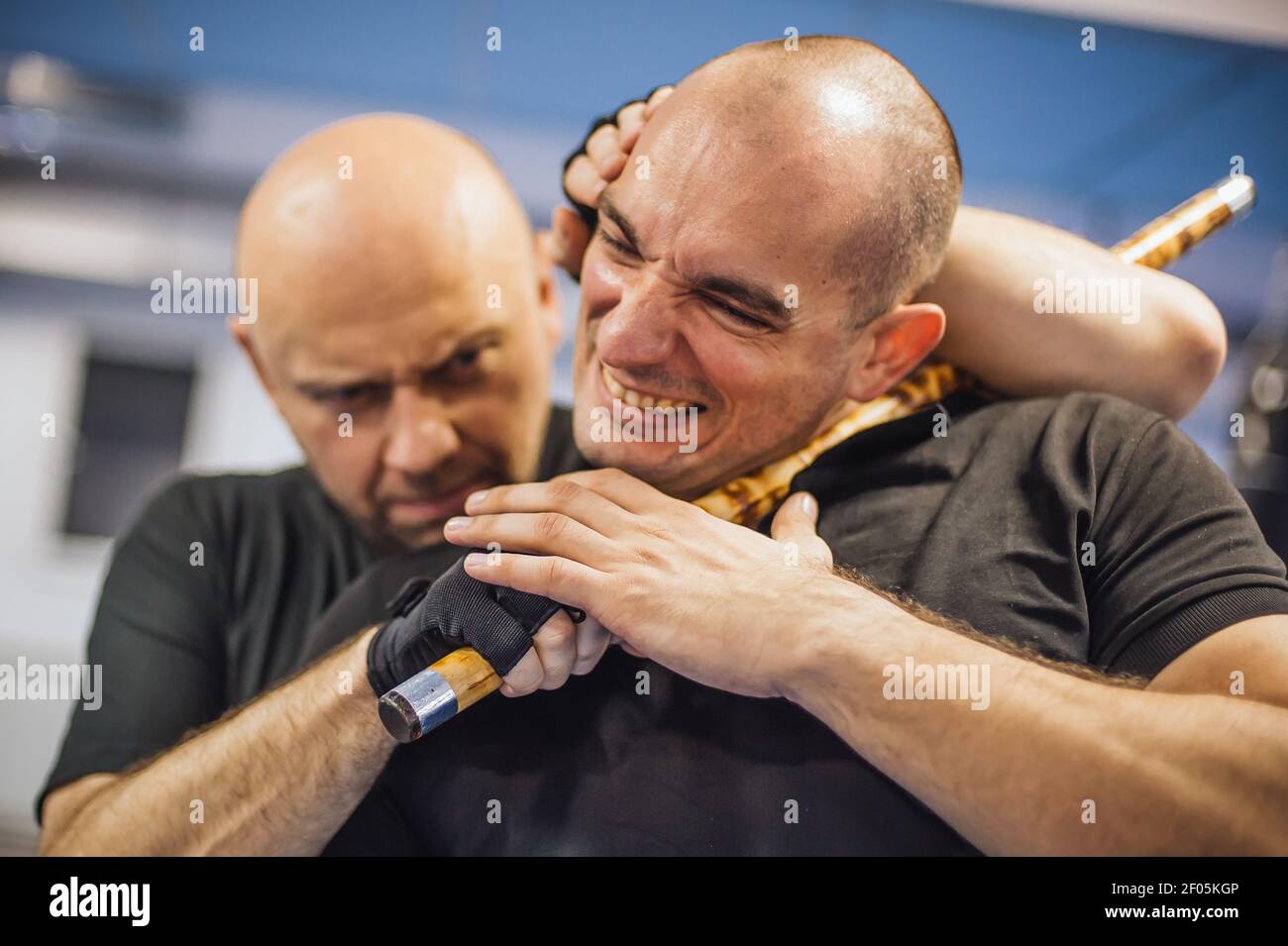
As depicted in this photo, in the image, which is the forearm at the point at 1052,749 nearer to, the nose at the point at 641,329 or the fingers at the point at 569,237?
the nose at the point at 641,329

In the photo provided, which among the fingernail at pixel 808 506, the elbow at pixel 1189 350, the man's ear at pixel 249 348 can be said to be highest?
the man's ear at pixel 249 348

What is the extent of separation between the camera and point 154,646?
1.30 metres

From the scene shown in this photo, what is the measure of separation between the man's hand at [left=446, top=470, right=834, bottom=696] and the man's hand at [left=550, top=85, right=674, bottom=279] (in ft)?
1.18

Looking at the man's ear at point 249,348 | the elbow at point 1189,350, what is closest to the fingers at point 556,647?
the elbow at point 1189,350

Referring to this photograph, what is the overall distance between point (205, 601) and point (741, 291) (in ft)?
2.91

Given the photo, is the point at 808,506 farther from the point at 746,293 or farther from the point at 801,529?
the point at 746,293

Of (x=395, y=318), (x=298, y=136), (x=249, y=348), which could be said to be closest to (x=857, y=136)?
(x=395, y=318)

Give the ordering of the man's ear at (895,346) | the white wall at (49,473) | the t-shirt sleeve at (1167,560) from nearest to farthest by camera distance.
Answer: the t-shirt sleeve at (1167,560)
the man's ear at (895,346)
the white wall at (49,473)

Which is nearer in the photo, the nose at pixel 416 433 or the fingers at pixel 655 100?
the fingers at pixel 655 100

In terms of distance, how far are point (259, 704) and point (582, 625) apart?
0.39 m

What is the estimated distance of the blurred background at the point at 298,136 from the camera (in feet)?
7.89
